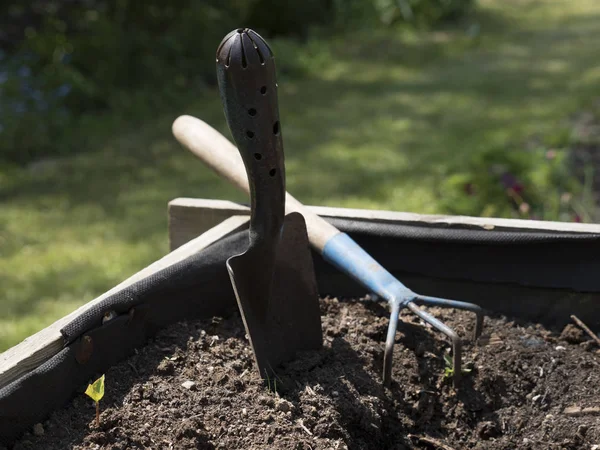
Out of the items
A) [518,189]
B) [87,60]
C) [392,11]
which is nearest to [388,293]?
[518,189]

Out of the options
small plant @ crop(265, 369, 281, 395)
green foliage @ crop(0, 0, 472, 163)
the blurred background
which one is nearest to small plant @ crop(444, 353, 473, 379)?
small plant @ crop(265, 369, 281, 395)

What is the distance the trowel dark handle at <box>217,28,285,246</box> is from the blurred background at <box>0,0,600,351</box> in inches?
62.6

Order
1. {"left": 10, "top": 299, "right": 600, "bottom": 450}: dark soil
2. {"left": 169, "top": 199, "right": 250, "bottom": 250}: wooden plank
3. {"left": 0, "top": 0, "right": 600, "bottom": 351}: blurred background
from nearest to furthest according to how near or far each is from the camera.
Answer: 1. {"left": 10, "top": 299, "right": 600, "bottom": 450}: dark soil
2. {"left": 169, "top": 199, "right": 250, "bottom": 250}: wooden plank
3. {"left": 0, "top": 0, "right": 600, "bottom": 351}: blurred background

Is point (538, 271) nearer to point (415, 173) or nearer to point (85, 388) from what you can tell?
point (85, 388)

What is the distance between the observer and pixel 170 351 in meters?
1.60

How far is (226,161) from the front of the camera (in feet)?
6.31

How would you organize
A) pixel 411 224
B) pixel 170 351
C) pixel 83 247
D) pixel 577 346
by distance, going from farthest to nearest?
pixel 83 247, pixel 411 224, pixel 577 346, pixel 170 351

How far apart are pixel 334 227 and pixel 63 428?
77cm

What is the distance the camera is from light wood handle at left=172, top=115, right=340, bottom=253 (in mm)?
1812

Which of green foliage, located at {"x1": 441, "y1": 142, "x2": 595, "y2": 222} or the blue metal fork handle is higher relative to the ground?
green foliage, located at {"x1": 441, "y1": 142, "x2": 595, "y2": 222}

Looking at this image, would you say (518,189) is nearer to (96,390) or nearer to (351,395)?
(351,395)

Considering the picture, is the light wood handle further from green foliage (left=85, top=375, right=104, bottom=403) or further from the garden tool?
green foliage (left=85, top=375, right=104, bottom=403)

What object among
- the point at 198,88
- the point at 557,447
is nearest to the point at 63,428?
the point at 557,447

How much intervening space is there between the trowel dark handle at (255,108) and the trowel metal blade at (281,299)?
0.48 ft
